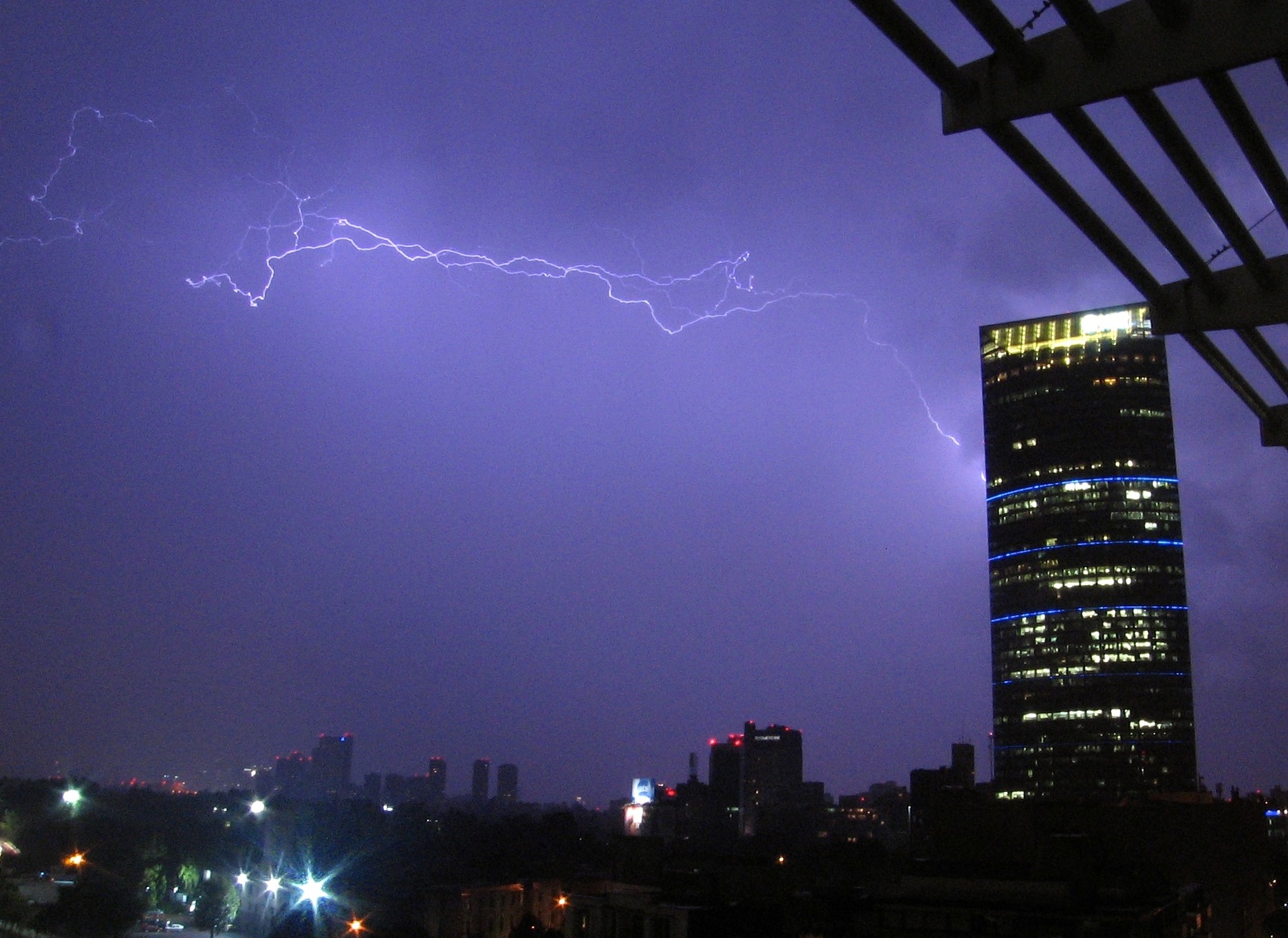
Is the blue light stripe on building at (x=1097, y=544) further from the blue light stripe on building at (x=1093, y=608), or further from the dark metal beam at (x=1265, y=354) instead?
the dark metal beam at (x=1265, y=354)

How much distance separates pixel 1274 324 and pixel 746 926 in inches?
1129

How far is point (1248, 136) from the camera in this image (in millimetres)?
4148

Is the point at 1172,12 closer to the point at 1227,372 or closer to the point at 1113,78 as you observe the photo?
the point at 1113,78

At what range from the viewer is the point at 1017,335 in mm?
101625

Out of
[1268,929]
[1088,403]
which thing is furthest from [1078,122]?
[1088,403]

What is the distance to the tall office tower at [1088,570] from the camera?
85750mm

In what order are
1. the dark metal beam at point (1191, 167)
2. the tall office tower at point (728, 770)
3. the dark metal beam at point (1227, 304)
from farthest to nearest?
the tall office tower at point (728, 770)
the dark metal beam at point (1227, 304)
the dark metal beam at point (1191, 167)

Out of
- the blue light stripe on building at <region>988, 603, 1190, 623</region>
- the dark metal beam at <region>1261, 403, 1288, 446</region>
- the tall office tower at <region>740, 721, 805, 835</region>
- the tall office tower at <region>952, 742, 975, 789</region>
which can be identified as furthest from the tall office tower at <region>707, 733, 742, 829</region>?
the dark metal beam at <region>1261, 403, 1288, 446</region>

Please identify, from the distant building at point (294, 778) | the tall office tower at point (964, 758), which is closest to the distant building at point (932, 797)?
the tall office tower at point (964, 758)

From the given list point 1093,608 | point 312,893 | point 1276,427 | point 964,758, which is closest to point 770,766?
point 964,758

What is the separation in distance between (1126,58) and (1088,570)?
92.1m

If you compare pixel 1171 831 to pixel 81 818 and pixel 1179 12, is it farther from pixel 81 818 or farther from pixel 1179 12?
pixel 81 818

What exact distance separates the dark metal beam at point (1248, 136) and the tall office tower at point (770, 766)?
16052 centimetres

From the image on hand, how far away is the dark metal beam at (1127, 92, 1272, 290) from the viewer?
403 centimetres
